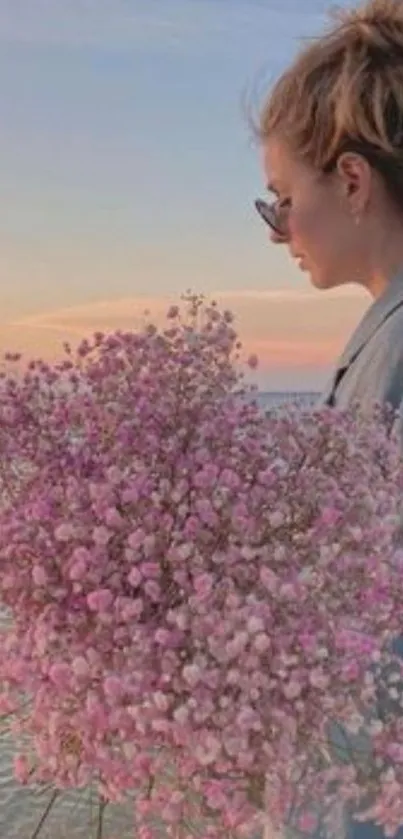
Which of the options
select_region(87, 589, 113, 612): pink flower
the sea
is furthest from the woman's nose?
select_region(87, 589, 113, 612): pink flower

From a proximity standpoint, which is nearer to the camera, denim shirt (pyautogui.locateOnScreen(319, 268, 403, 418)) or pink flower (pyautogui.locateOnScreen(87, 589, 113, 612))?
pink flower (pyautogui.locateOnScreen(87, 589, 113, 612))

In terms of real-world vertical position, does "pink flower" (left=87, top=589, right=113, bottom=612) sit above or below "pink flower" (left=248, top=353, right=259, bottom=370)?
→ below

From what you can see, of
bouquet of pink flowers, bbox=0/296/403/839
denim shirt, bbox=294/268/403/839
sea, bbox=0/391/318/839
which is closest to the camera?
bouquet of pink flowers, bbox=0/296/403/839

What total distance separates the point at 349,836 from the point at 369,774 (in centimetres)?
21

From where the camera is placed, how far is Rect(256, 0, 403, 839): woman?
1.03 metres

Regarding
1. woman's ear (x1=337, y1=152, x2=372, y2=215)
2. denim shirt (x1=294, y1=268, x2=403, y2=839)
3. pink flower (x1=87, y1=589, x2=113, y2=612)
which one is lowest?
pink flower (x1=87, y1=589, x2=113, y2=612)

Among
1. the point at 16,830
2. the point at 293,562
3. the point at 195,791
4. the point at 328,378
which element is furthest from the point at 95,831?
the point at 16,830

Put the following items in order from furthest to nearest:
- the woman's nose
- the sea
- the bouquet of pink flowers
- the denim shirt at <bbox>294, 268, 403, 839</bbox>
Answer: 1. the woman's nose
2. the denim shirt at <bbox>294, 268, 403, 839</bbox>
3. the sea
4. the bouquet of pink flowers

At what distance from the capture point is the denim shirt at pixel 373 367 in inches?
38.8

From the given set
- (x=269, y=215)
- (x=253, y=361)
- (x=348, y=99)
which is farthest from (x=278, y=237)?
(x=253, y=361)

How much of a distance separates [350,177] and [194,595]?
1.41 feet

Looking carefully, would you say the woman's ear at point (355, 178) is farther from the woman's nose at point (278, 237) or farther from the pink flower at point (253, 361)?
the pink flower at point (253, 361)

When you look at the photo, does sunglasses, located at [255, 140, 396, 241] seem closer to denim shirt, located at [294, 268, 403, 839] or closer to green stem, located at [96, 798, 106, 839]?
denim shirt, located at [294, 268, 403, 839]

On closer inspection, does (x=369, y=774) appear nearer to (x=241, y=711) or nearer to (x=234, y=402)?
(x=241, y=711)
